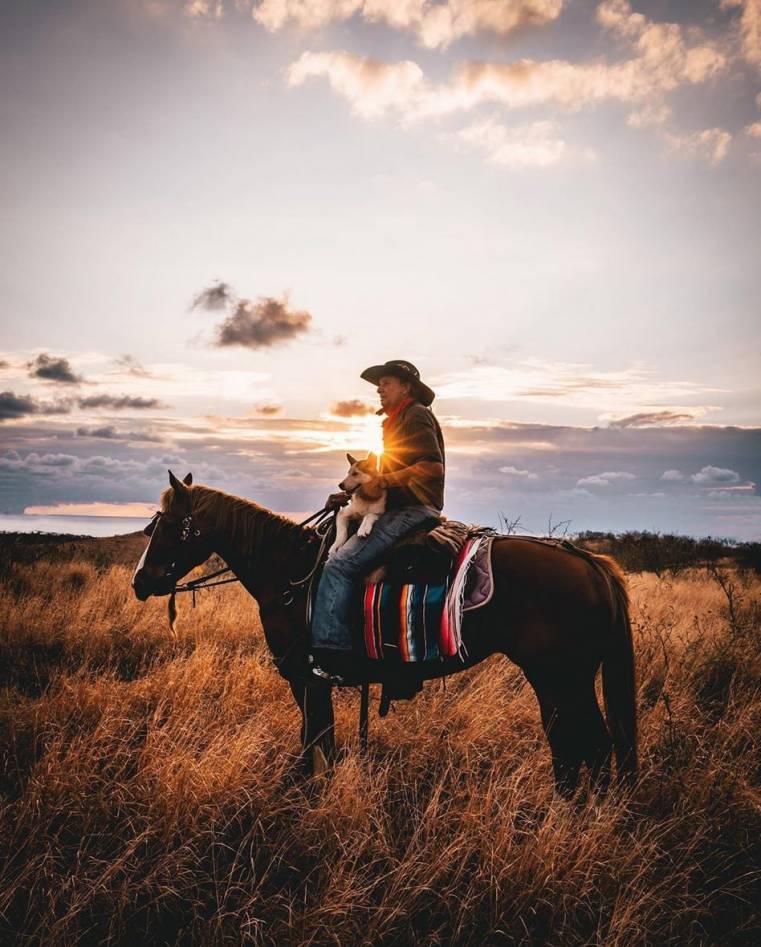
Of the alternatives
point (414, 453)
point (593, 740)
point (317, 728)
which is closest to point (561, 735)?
point (593, 740)

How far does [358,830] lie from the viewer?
316 centimetres

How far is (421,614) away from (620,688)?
1.54 meters

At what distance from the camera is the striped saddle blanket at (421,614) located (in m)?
3.66

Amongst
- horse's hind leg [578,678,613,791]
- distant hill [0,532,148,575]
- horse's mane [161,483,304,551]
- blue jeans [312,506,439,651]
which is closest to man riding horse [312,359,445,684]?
blue jeans [312,506,439,651]

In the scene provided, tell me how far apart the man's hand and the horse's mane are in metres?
0.48

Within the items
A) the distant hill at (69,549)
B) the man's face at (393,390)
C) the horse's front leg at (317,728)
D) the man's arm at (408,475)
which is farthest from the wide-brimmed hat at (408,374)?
the distant hill at (69,549)

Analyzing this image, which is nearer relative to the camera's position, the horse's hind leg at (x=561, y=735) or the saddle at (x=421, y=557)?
the horse's hind leg at (x=561, y=735)

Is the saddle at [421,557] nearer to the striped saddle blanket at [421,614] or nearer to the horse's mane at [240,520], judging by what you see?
the striped saddle blanket at [421,614]

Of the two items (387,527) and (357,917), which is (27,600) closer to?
(387,527)

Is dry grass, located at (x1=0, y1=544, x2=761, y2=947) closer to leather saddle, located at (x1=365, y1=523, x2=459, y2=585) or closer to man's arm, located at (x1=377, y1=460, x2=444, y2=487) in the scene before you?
leather saddle, located at (x1=365, y1=523, x2=459, y2=585)

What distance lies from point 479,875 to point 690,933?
114 centimetres

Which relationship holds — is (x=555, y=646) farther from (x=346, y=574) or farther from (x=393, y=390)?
(x=393, y=390)

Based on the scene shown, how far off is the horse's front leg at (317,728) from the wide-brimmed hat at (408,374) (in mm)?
2461

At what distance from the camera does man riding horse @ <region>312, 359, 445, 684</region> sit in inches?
154
